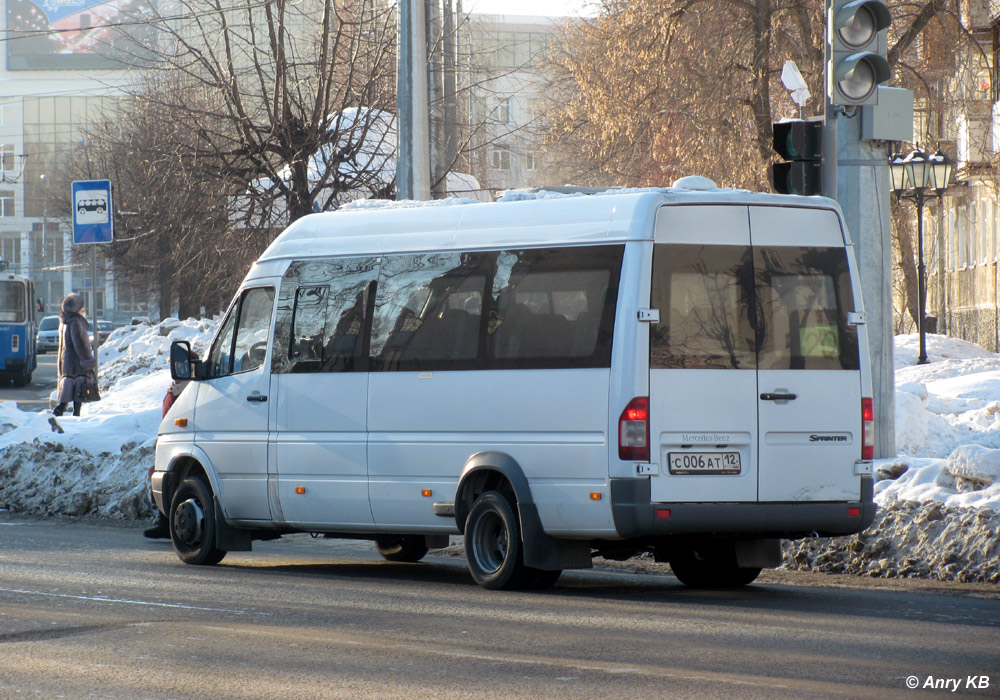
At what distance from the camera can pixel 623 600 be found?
8992mm

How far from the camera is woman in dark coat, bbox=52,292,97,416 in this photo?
21625 millimetres

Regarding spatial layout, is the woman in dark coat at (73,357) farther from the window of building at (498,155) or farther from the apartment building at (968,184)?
the apartment building at (968,184)

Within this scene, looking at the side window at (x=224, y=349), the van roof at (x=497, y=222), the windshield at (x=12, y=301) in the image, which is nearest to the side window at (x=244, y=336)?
the side window at (x=224, y=349)

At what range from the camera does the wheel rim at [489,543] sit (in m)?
9.45

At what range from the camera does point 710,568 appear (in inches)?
393

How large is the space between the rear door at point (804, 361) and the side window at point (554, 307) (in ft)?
2.95

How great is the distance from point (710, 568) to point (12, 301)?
109ft

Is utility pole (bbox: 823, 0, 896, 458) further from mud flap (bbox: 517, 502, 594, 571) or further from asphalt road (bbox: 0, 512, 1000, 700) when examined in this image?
mud flap (bbox: 517, 502, 594, 571)

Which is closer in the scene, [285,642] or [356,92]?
[285,642]

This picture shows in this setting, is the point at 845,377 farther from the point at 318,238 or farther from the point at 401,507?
the point at 318,238

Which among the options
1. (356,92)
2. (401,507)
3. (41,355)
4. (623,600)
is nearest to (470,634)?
(623,600)

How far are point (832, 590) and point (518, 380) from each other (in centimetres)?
228

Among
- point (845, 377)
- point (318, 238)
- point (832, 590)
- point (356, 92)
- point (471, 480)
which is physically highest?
point (356, 92)

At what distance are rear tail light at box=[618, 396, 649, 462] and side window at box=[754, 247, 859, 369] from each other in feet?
2.68
